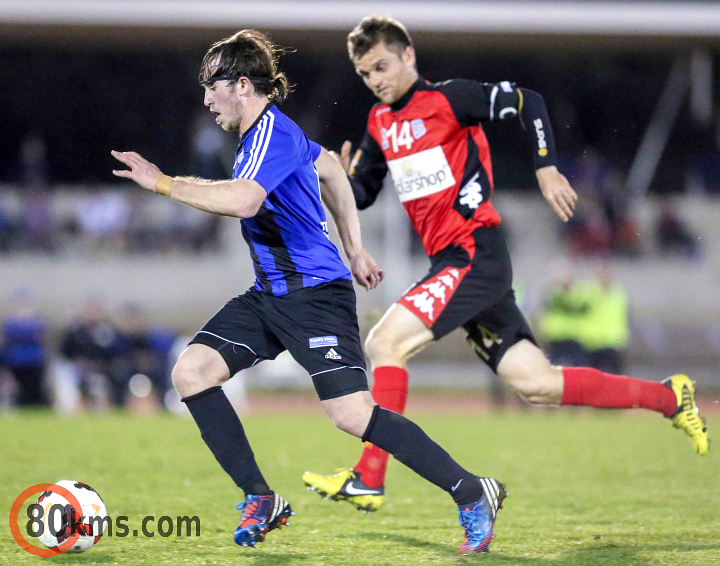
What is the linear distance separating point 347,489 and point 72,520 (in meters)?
1.33

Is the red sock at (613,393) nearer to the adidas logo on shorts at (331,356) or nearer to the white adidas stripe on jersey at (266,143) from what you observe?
the adidas logo on shorts at (331,356)

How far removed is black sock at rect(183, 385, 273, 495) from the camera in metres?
4.08

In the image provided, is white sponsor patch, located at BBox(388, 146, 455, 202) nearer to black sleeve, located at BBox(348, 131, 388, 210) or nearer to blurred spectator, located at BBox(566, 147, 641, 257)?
black sleeve, located at BBox(348, 131, 388, 210)

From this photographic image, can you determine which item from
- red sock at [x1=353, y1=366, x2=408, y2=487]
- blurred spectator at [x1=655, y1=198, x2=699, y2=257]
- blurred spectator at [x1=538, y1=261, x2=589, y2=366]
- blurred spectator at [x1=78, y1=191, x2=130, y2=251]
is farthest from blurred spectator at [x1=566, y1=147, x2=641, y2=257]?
red sock at [x1=353, y1=366, x2=408, y2=487]

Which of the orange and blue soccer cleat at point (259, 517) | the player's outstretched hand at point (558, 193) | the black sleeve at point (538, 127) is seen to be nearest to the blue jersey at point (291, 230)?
the orange and blue soccer cleat at point (259, 517)

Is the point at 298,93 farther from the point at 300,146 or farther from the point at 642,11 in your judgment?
the point at 300,146

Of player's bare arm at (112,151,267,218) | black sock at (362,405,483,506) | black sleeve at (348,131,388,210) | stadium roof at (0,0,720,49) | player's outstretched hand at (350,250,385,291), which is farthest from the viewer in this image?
stadium roof at (0,0,720,49)

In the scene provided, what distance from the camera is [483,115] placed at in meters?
4.98

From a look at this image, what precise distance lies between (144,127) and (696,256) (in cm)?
1236

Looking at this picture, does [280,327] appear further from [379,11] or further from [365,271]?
[379,11]

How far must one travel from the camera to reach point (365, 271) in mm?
4465

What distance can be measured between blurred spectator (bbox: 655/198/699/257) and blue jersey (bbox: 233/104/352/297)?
16858mm

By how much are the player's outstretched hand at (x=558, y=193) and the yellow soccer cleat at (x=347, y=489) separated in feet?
5.36

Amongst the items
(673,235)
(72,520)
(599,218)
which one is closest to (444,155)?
(72,520)
